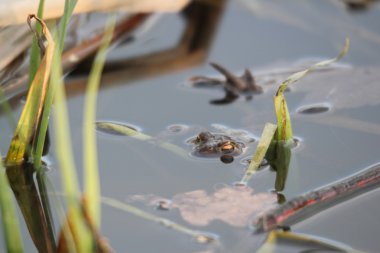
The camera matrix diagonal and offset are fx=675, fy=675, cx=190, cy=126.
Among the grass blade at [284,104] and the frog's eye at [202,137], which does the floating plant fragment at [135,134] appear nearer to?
the frog's eye at [202,137]

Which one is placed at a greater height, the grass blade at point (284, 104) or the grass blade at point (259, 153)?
the grass blade at point (284, 104)

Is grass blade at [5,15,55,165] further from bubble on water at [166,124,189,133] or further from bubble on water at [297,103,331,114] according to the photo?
bubble on water at [297,103,331,114]

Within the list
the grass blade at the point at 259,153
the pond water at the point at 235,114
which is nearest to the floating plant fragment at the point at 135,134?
the pond water at the point at 235,114

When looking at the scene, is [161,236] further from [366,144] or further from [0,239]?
[366,144]

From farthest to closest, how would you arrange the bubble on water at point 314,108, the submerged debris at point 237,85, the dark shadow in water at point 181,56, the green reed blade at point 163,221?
the dark shadow in water at point 181,56, the submerged debris at point 237,85, the bubble on water at point 314,108, the green reed blade at point 163,221

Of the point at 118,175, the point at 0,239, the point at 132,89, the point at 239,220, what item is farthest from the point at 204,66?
the point at 0,239

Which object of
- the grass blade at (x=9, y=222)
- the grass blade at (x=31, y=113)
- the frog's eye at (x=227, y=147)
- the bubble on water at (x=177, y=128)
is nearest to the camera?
the grass blade at (x=9, y=222)

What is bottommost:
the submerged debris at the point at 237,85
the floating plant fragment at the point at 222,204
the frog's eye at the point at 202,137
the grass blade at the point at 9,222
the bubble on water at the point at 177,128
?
the grass blade at the point at 9,222
